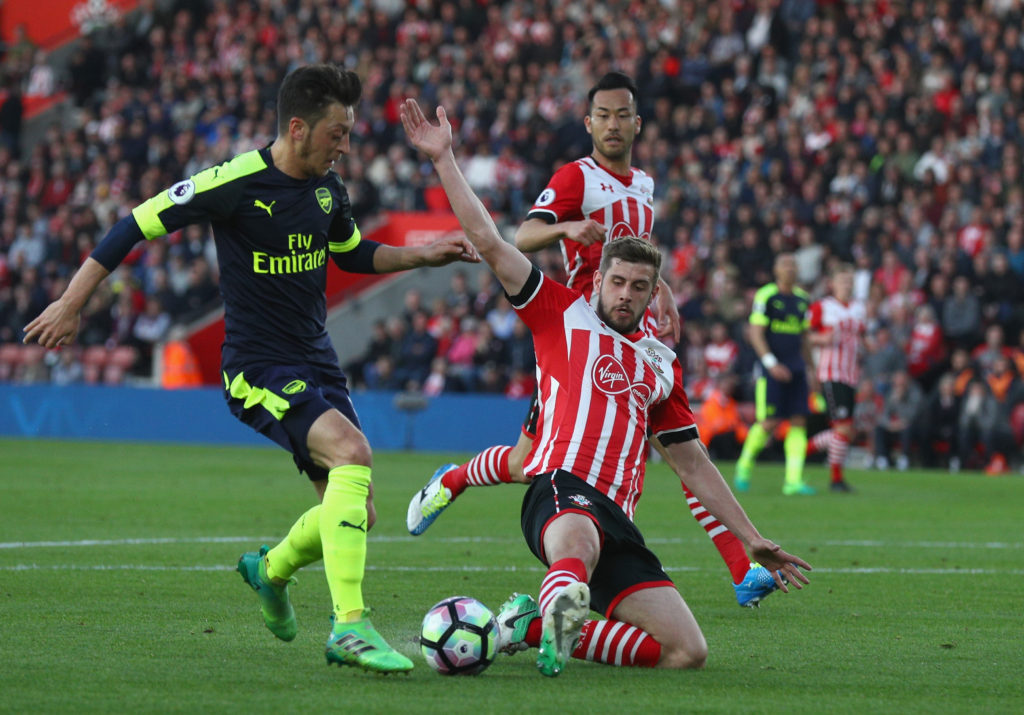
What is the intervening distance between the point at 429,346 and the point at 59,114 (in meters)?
15.2

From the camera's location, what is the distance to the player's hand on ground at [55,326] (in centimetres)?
594

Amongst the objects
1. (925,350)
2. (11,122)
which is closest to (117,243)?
(925,350)

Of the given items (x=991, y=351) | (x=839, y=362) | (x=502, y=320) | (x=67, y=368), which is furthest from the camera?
(x=67, y=368)

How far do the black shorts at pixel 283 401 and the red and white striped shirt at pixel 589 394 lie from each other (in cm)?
84

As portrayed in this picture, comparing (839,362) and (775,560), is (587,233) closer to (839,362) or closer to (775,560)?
(775,560)

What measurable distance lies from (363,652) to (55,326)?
1758mm

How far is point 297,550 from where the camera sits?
627 centimetres

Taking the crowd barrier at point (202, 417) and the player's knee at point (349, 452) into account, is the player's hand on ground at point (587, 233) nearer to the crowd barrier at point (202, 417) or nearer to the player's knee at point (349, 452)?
the player's knee at point (349, 452)

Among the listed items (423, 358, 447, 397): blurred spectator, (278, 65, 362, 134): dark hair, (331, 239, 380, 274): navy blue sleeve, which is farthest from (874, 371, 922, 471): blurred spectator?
(278, 65, 362, 134): dark hair

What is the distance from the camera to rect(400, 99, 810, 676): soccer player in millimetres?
6070

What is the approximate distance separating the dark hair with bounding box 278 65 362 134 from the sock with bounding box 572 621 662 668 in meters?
2.33

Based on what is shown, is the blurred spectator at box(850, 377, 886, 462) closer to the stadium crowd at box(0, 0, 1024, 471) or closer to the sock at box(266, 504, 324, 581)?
the stadium crowd at box(0, 0, 1024, 471)

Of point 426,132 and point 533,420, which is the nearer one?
point 426,132

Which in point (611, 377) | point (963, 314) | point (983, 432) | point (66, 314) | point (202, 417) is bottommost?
point (202, 417)
